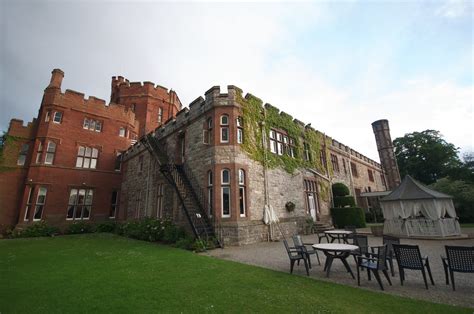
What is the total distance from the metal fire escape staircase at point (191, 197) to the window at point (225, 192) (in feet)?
3.18

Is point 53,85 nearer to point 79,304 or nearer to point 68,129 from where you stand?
point 68,129

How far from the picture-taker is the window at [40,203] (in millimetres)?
17156

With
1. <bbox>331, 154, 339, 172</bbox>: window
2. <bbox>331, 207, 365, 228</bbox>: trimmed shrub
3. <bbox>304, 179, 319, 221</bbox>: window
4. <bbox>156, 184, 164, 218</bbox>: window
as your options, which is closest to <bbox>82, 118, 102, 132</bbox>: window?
<bbox>156, 184, 164, 218</bbox>: window

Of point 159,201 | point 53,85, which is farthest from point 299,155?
point 53,85

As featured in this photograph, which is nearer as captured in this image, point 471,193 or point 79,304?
point 79,304

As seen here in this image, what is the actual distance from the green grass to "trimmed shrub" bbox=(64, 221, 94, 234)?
40.7ft

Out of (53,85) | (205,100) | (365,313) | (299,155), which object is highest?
(53,85)

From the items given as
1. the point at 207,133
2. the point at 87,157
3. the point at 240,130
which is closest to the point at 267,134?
the point at 240,130

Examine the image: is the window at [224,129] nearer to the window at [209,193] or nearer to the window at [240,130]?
the window at [240,130]

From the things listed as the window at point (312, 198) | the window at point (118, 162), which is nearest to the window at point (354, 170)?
the window at point (312, 198)

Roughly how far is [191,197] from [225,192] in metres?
2.23

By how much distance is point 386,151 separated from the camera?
2728 cm

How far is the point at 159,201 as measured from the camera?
15781mm

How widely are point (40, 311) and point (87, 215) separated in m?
19.0
